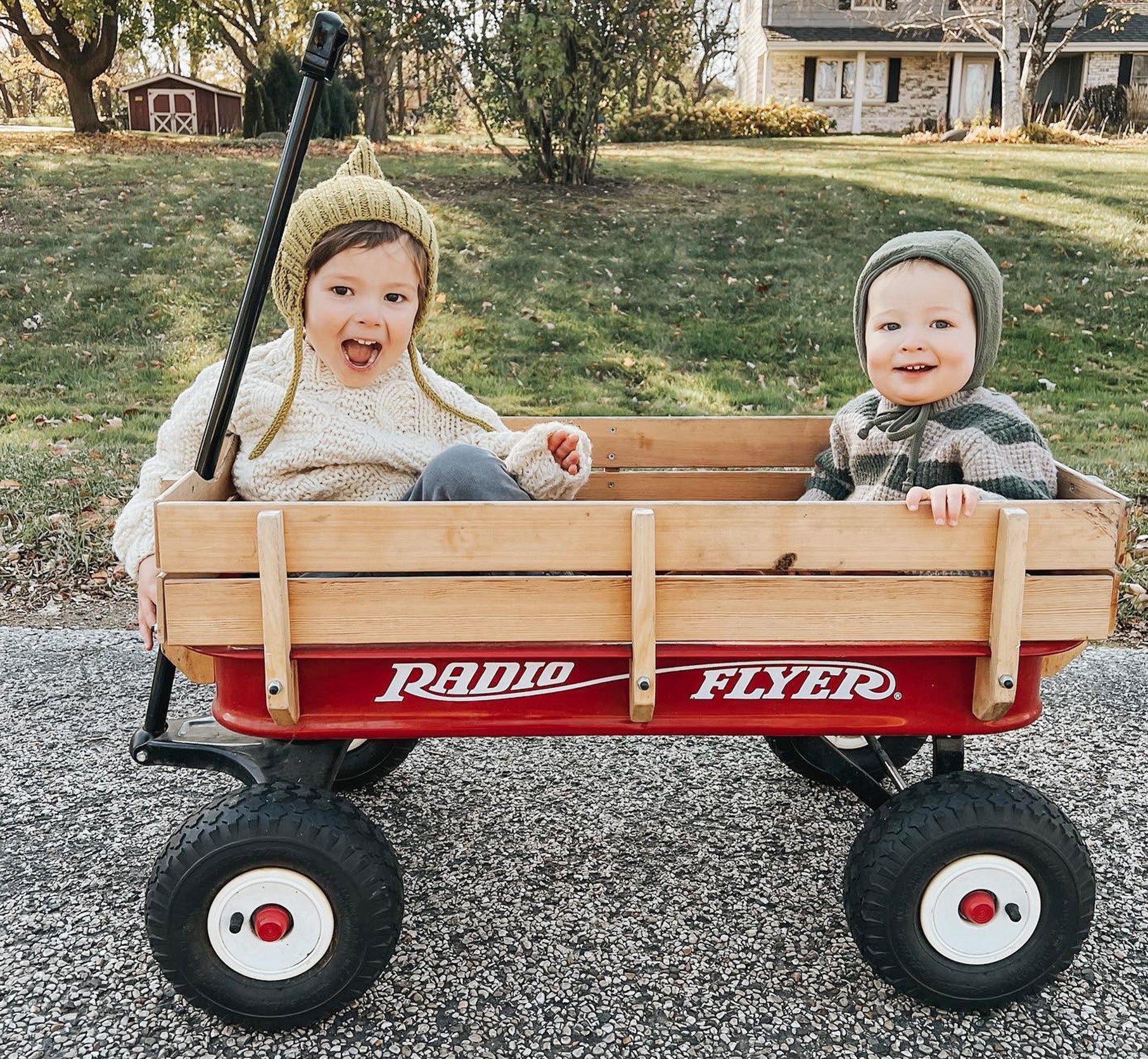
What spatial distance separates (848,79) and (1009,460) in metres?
27.2

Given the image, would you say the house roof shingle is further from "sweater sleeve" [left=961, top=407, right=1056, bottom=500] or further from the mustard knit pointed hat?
"sweater sleeve" [left=961, top=407, right=1056, bottom=500]

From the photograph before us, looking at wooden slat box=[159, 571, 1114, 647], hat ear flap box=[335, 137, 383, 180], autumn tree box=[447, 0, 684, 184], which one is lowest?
wooden slat box=[159, 571, 1114, 647]

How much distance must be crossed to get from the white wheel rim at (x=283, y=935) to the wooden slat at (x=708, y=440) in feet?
4.63

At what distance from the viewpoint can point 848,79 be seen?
26.7 m

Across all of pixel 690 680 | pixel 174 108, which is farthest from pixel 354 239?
pixel 174 108

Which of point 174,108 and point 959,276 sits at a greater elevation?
point 174,108

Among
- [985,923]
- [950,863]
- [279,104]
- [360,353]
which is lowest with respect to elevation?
[985,923]

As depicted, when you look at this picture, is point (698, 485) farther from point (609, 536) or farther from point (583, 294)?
point (583, 294)

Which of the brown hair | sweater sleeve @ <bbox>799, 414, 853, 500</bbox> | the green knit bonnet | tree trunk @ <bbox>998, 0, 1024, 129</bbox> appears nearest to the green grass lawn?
the brown hair

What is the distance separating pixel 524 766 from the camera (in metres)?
3.20

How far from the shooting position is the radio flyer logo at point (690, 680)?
2021 millimetres

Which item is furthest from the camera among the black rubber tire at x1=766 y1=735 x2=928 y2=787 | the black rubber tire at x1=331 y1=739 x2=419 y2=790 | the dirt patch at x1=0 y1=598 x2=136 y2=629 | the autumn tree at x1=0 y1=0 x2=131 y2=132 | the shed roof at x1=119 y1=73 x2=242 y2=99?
the shed roof at x1=119 y1=73 x2=242 y2=99

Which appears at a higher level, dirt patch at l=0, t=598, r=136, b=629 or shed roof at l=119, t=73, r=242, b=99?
shed roof at l=119, t=73, r=242, b=99

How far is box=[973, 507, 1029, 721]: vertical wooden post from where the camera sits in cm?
190
